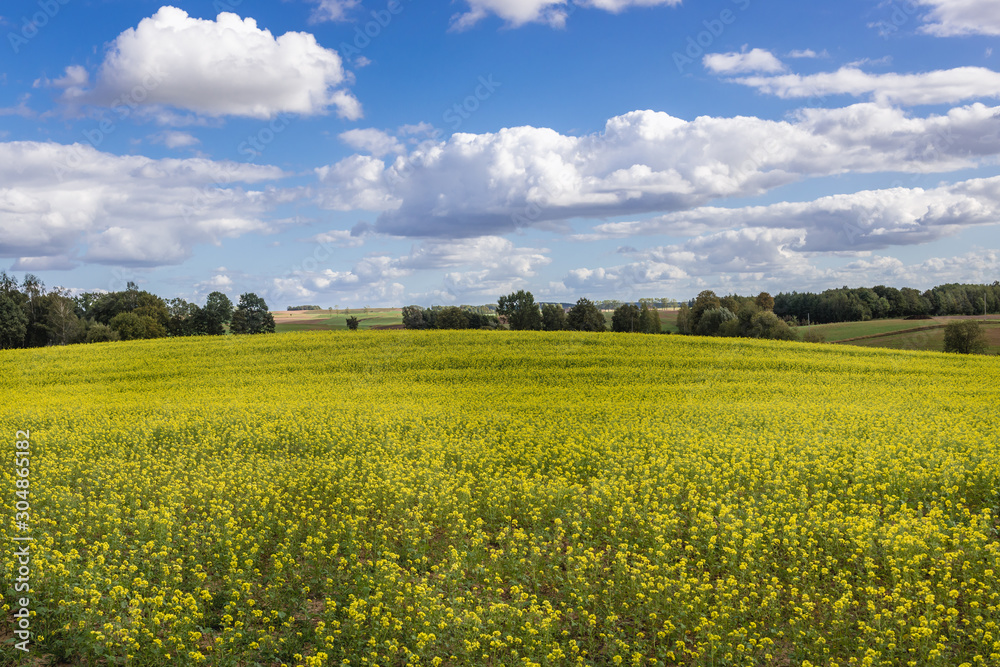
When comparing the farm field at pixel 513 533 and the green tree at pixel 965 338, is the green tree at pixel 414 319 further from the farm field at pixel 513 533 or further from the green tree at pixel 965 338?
the green tree at pixel 965 338

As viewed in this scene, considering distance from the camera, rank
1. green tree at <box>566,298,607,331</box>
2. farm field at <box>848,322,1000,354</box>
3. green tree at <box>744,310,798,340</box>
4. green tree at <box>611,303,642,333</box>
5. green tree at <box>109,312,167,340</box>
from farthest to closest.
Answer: green tree at <box>611,303,642,333</box> → green tree at <box>566,298,607,331</box> → green tree at <box>109,312,167,340</box> → green tree at <box>744,310,798,340</box> → farm field at <box>848,322,1000,354</box>

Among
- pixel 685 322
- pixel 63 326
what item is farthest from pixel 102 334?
pixel 685 322

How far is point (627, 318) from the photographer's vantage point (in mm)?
98688

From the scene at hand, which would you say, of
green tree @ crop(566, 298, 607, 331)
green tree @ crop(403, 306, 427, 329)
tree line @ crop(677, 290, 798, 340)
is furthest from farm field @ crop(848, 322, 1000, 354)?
green tree @ crop(403, 306, 427, 329)

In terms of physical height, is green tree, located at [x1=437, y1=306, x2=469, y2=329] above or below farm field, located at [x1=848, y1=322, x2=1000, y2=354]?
above

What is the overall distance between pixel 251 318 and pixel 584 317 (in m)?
50.0

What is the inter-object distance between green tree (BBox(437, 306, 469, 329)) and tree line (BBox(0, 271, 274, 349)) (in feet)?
77.2

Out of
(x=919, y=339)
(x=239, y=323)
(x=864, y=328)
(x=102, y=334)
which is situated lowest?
(x=919, y=339)

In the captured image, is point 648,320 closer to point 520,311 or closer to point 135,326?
point 520,311

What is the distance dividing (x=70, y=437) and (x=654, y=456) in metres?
16.6

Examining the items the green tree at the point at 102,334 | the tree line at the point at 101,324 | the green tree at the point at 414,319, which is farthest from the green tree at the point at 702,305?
the green tree at the point at 102,334

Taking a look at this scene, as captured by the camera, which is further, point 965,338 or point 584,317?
point 584,317

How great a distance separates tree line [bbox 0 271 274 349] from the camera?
77938 mm

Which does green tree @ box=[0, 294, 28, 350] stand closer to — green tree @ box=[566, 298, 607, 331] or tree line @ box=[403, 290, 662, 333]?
tree line @ box=[403, 290, 662, 333]
